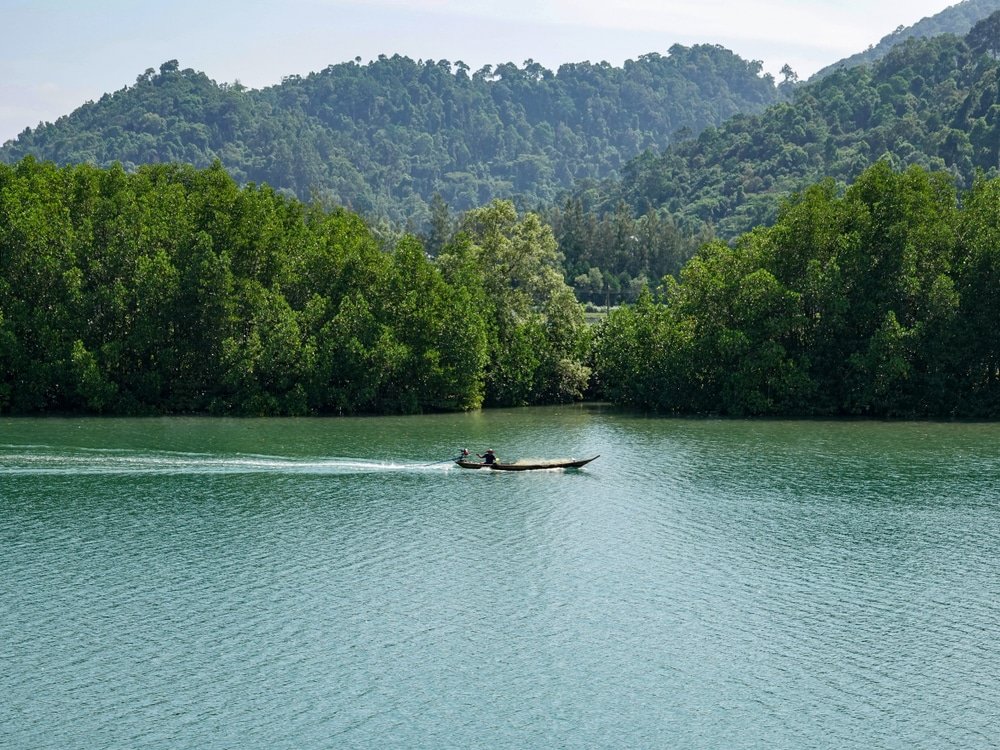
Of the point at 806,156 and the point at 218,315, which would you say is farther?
the point at 806,156

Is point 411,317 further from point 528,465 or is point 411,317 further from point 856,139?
point 856,139

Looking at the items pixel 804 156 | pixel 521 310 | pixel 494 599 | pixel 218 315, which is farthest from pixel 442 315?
pixel 804 156

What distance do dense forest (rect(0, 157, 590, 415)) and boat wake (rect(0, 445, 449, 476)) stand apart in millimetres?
15096

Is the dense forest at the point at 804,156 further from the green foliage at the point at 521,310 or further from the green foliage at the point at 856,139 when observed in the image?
the green foliage at the point at 521,310

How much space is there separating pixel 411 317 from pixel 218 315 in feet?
38.5

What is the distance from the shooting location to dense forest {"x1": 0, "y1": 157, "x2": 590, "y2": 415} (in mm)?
73125

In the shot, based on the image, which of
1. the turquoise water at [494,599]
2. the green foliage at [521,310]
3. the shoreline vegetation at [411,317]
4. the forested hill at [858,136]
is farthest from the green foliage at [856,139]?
the turquoise water at [494,599]

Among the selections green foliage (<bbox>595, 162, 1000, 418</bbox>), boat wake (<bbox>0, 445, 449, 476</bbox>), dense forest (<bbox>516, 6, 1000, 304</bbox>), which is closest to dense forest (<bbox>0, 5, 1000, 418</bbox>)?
green foliage (<bbox>595, 162, 1000, 418</bbox>)

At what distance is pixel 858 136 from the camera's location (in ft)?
582

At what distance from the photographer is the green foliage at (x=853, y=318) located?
72.4 metres

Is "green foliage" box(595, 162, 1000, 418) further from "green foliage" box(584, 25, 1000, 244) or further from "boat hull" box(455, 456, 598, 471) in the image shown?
"green foliage" box(584, 25, 1000, 244)

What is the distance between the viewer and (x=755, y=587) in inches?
1489

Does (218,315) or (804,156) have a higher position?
(804,156)

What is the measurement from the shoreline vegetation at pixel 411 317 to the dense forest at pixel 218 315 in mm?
135
